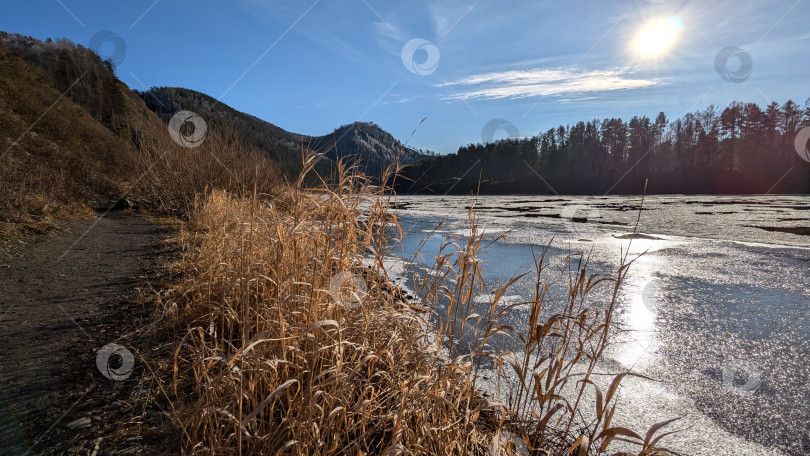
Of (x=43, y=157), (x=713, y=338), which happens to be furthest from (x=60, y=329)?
(x=43, y=157)

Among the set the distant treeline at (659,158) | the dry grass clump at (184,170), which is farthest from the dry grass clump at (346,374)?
the distant treeline at (659,158)

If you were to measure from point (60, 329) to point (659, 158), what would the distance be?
6609cm

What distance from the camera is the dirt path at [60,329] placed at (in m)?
1.46

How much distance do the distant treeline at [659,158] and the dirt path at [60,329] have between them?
1324 inches

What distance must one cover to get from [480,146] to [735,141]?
37.7 metres

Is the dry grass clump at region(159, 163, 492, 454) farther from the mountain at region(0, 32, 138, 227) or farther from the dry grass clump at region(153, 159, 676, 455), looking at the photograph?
the mountain at region(0, 32, 138, 227)

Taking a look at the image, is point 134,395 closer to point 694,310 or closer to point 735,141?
point 694,310

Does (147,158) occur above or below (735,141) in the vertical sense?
below

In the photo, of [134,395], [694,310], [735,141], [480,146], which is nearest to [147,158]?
[134,395]

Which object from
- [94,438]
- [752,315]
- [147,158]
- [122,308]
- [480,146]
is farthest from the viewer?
[480,146]

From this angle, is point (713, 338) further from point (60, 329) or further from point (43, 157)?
point (43, 157)

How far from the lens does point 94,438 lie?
4.66ft

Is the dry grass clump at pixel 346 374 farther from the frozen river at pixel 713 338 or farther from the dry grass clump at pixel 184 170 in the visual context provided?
the dry grass clump at pixel 184 170

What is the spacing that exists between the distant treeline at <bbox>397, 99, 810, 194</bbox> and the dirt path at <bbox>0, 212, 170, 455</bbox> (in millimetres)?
33619
